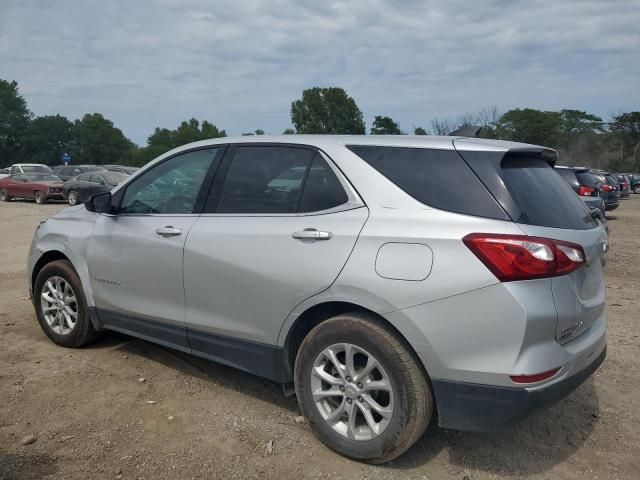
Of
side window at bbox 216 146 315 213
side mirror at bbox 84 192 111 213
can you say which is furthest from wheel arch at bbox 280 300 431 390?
side mirror at bbox 84 192 111 213

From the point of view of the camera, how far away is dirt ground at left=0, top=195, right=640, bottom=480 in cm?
306

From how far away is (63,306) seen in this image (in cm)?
473

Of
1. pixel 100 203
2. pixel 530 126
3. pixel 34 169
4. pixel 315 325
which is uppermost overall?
pixel 530 126

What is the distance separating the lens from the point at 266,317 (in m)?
3.33

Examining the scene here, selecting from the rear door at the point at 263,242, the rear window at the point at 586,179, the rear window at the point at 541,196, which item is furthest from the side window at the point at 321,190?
the rear window at the point at 586,179

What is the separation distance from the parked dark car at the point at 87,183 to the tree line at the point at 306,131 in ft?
97.2

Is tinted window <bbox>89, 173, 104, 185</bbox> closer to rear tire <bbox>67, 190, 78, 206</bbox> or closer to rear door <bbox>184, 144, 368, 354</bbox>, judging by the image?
rear tire <bbox>67, 190, 78, 206</bbox>

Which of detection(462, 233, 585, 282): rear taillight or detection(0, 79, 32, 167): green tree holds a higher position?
detection(0, 79, 32, 167): green tree

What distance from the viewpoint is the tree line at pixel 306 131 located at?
5950 centimetres

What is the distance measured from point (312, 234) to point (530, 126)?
59.9 meters

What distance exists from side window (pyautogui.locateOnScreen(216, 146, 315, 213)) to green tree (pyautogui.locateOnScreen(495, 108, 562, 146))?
177ft

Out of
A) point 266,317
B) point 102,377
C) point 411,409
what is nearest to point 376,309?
point 411,409

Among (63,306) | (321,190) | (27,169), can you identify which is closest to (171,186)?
(321,190)

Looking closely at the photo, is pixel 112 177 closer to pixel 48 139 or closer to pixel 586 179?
pixel 586 179
